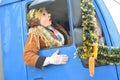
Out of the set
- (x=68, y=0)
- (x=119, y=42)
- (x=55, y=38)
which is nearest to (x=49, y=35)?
(x=55, y=38)

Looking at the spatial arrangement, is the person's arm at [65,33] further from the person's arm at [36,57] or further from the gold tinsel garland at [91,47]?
the gold tinsel garland at [91,47]

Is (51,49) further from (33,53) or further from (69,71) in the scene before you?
(69,71)

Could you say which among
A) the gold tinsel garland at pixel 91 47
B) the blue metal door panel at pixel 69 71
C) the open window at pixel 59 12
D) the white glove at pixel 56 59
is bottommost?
the blue metal door panel at pixel 69 71

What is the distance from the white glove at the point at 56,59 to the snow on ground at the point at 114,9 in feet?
2.07

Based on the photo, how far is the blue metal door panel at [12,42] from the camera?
4.38m

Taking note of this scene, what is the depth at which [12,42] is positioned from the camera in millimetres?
4453

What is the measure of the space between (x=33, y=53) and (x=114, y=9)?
3.18 feet

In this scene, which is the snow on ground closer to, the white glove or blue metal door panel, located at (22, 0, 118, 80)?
blue metal door panel, located at (22, 0, 118, 80)

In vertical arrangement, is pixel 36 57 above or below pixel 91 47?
below

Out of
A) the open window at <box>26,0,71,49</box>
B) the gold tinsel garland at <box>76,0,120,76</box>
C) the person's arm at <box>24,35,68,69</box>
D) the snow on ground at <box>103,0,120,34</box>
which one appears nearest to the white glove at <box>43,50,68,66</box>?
the person's arm at <box>24,35,68,69</box>

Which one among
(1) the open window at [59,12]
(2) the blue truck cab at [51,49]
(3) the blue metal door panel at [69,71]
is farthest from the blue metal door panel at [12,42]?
(1) the open window at [59,12]

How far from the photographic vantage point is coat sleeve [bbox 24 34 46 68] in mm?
4039

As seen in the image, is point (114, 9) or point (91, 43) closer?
point (91, 43)

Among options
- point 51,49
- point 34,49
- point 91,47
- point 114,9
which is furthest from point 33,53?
point 114,9
